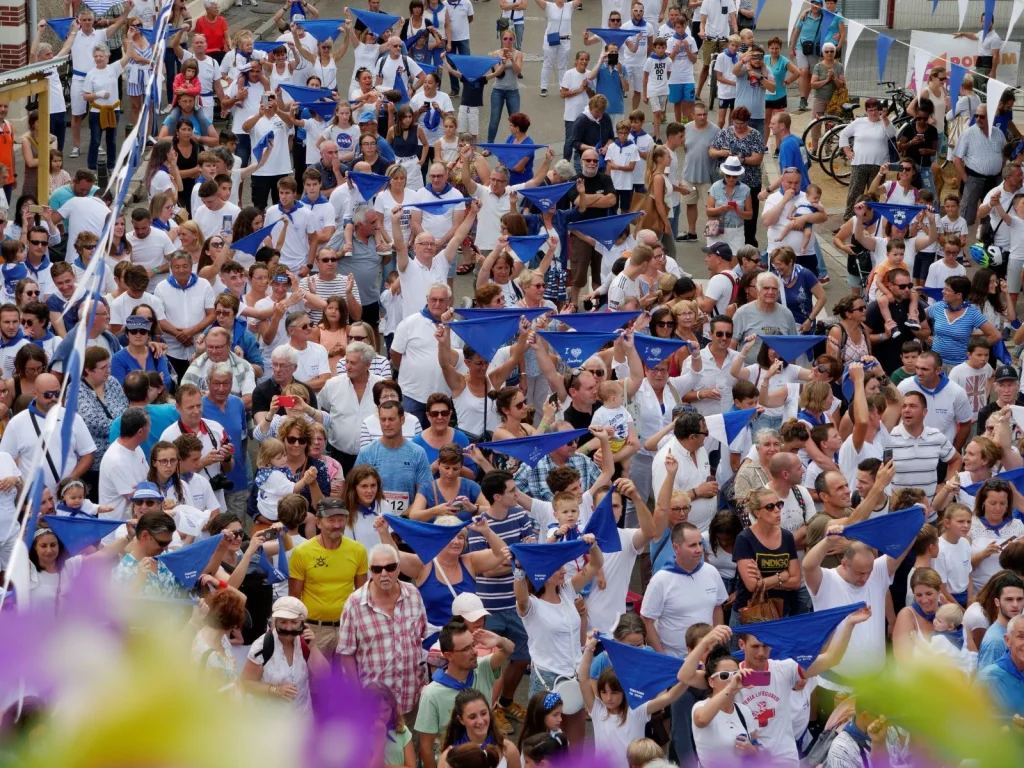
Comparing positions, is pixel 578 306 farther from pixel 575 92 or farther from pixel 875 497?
pixel 875 497

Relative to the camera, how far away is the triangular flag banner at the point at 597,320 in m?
10.9

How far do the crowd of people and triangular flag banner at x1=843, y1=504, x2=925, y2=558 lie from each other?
35 millimetres

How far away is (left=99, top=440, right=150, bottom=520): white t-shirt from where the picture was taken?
845 cm

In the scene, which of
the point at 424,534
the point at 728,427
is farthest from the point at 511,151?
the point at 424,534

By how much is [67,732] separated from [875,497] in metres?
8.50

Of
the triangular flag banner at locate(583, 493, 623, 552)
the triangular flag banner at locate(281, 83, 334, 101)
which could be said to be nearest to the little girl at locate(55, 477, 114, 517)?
the triangular flag banner at locate(583, 493, 623, 552)

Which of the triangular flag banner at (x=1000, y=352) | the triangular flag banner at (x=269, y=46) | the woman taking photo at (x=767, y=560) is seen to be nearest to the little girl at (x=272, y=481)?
the woman taking photo at (x=767, y=560)

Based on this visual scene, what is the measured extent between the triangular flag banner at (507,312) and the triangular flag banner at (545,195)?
2.86 meters

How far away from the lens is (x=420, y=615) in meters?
7.63

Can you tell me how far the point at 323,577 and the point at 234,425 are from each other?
6.47 feet

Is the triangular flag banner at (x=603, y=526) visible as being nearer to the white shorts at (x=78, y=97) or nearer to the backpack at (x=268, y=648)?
the backpack at (x=268, y=648)

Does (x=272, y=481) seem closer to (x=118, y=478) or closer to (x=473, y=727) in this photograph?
(x=118, y=478)

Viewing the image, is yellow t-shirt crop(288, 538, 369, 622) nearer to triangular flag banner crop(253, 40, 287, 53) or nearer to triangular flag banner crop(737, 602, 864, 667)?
triangular flag banner crop(737, 602, 864, 667)

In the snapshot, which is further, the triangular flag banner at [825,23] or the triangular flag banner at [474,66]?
the triangular flag banner at [825,23]
